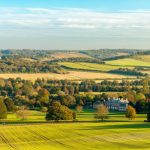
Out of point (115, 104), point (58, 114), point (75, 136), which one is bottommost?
point (115, 104)

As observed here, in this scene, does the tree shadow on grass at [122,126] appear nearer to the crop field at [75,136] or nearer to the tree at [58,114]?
the crop field at [75,136]

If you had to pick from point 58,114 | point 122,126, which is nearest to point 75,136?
point 122,126

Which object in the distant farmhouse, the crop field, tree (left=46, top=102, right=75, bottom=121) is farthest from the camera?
the distant farmhouse

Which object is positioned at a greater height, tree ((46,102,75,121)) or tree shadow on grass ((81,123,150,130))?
tree ((46,102,75,121))

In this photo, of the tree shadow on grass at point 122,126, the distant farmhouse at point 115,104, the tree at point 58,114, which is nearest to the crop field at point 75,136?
the tree shadow on grass at point 122,126

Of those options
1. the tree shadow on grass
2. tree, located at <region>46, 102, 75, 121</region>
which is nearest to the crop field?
the tree shadow on grass

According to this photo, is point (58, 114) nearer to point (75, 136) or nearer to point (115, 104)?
point (75, 136)

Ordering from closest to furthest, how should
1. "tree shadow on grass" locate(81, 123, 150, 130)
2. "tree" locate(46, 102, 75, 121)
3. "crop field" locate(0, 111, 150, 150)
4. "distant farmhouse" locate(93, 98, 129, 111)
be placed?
"crop field" locate(0, 111, 150, 150) → "tree shadow on grass" locate(81, 123, 150, 130) → "tree" locate(46, 102, 75, 121) → "distant farmhouse" locate(93, 98, 129, 111)

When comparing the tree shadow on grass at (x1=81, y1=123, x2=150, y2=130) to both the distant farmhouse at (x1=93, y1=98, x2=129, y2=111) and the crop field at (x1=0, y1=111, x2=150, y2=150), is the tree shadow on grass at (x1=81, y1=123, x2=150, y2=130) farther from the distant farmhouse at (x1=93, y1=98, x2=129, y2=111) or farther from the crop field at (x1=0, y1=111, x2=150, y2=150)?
the distant farmhouse at (x1=93, y1=98, x2=129, y2=111)

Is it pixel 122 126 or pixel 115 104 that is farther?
pixel 115 104

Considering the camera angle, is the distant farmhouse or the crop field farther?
the distant farmhouse
